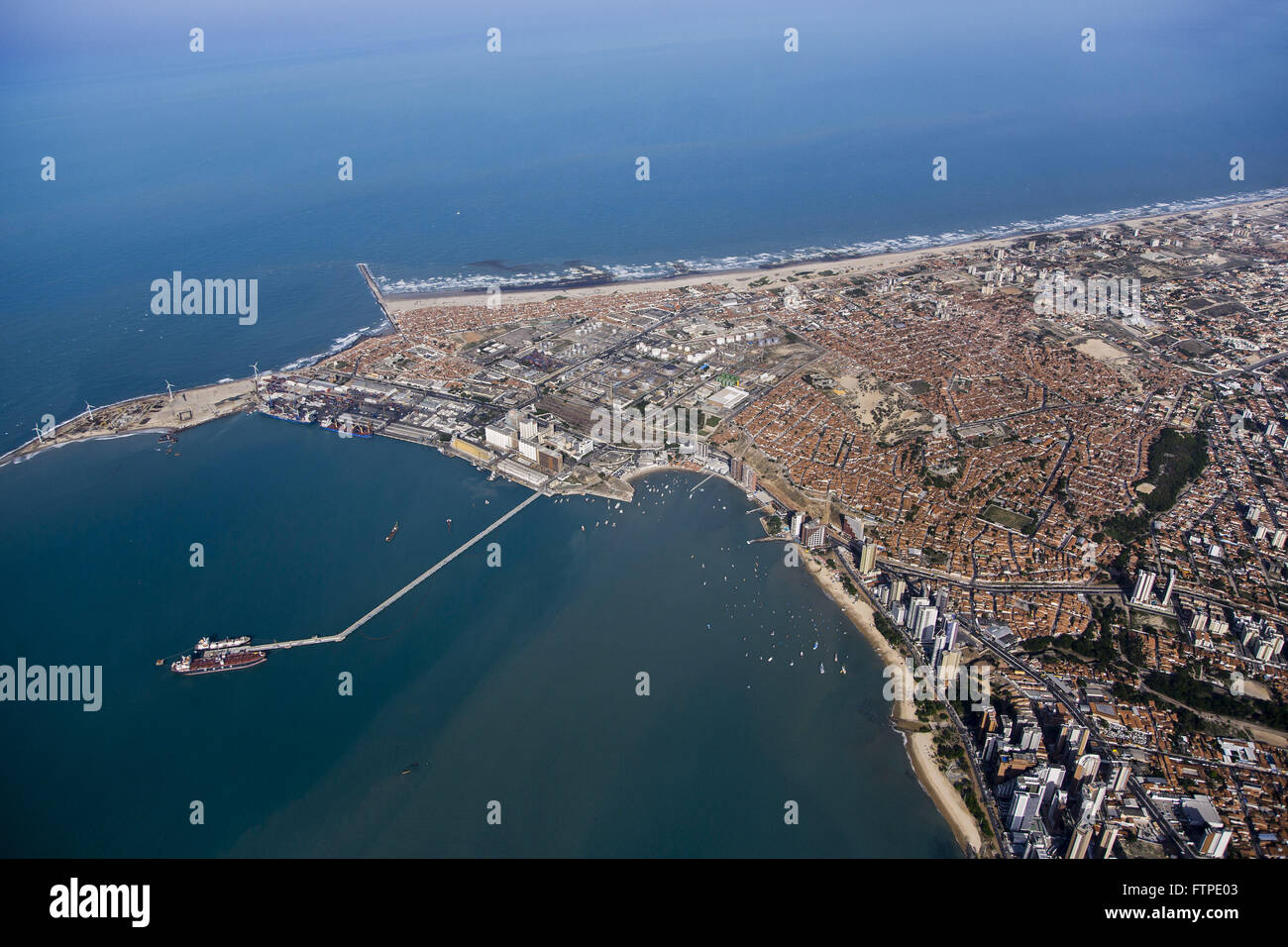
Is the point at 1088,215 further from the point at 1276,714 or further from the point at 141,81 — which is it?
the point at 141,81

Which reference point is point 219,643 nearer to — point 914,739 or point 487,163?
point 914,739

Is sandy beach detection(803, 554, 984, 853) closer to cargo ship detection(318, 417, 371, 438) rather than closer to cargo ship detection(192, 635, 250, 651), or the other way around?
cargo ship detection(192, 635, 250, 651)

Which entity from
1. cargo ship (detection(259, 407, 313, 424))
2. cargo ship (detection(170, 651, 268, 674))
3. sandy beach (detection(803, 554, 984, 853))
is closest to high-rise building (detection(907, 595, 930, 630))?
sandy beach (detection(803, 554, 984, 853))

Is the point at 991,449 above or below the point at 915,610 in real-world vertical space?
above

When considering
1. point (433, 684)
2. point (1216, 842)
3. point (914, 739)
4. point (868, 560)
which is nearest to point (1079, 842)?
point (1216, 842)

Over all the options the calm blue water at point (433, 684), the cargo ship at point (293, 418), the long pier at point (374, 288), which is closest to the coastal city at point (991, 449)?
the cargo ship at point (293, 418)

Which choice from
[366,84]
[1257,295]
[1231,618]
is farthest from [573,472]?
[366,84]
